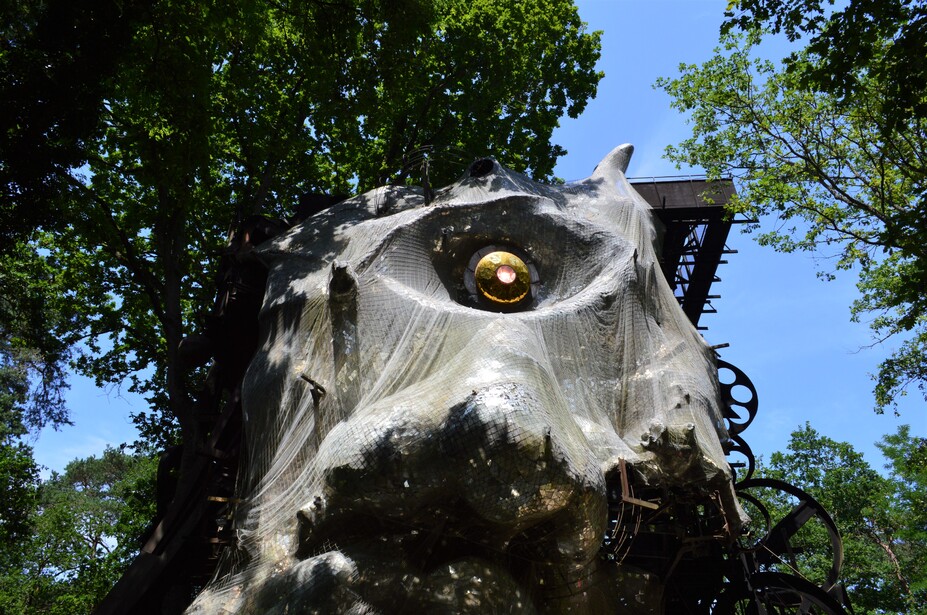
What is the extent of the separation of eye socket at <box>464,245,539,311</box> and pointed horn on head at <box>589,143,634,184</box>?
3.68 m

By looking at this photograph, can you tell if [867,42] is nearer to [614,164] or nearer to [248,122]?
[614,164]

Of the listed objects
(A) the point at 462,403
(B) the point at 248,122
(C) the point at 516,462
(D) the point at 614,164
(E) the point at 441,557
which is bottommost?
(E) the point at 441,557

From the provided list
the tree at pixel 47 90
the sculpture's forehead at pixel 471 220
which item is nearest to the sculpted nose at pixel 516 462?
the sculpture's forehead at pixel 471 220

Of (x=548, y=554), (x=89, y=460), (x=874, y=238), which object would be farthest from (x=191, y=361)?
(x=89, y=460)

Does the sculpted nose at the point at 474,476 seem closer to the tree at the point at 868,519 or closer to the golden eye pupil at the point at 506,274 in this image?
the golden eye pupil at the point at 506,274

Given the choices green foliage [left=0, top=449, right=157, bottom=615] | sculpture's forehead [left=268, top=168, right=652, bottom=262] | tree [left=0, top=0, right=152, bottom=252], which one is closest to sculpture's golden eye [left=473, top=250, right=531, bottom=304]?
sculpture's forehead [left=268, top=168, right=652, bottom=262]

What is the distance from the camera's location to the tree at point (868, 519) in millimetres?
23375

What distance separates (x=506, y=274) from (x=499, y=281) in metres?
0.16

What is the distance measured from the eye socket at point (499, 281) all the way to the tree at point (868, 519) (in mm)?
12628

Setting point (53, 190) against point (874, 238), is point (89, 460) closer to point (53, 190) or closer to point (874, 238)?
point (53, 190)

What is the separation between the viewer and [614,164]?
52.6 feet

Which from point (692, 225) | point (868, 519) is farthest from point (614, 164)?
point (868, 519)

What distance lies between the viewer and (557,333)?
36.4 feet

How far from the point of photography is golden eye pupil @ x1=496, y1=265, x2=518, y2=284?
12273 millimetres
